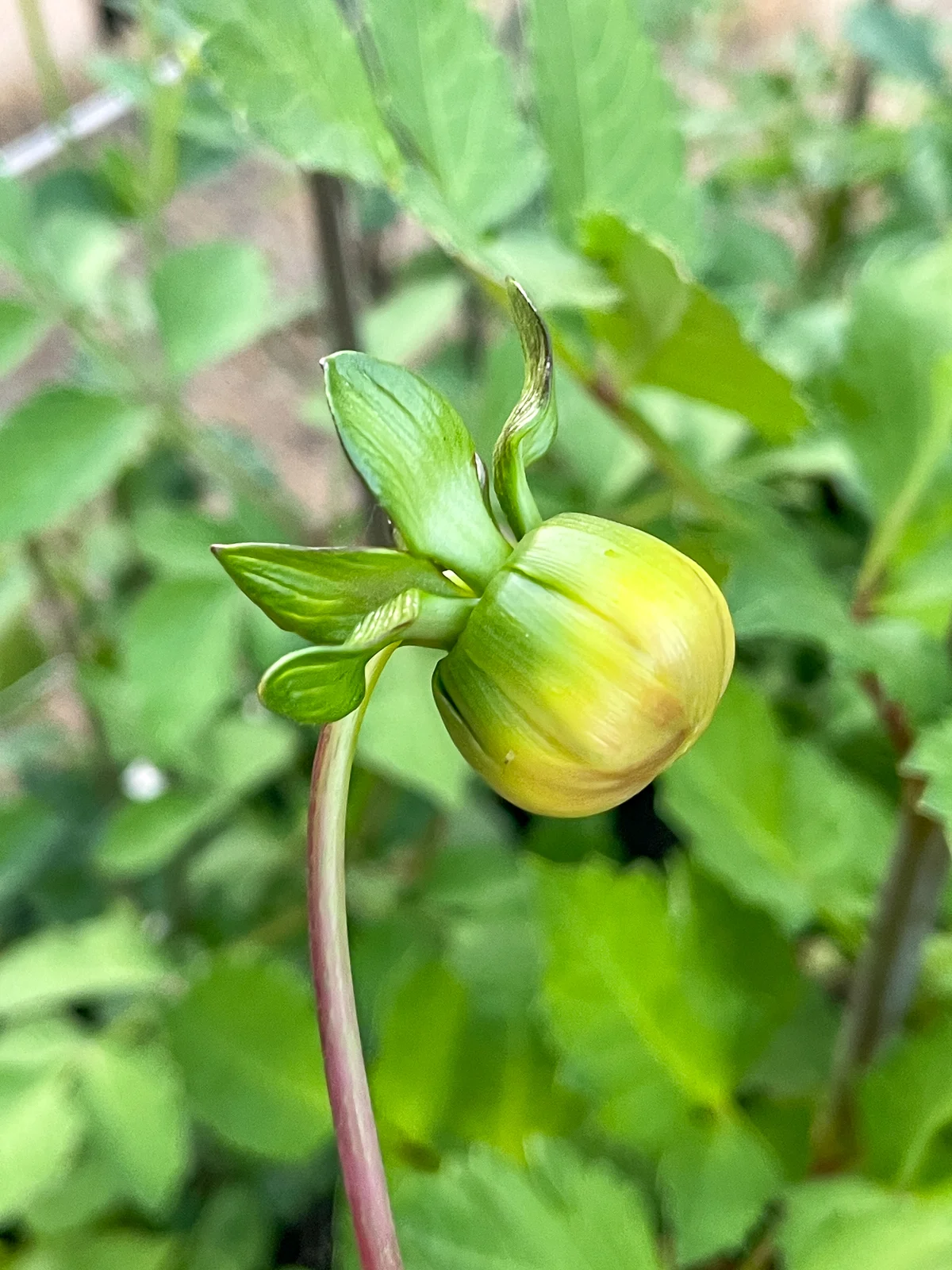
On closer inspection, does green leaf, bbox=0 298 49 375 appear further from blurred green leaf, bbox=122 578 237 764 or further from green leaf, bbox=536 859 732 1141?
green leaf, bbox=536 859 732 1141

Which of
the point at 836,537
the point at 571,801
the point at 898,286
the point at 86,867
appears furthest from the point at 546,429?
the point at 86,867

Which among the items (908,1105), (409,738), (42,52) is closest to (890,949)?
(908,1105)

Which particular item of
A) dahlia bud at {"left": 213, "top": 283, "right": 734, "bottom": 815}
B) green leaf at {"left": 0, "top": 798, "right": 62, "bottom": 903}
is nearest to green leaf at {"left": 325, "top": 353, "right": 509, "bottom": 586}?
dahlia bud at {"left": 213, "top": 283, "right": 734, "bottom": 815}

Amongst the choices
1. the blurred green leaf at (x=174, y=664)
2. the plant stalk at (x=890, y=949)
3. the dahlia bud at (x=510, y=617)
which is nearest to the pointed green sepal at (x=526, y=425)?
the dahlia bud at (x=510, y=617)

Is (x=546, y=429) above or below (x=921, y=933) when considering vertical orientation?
above

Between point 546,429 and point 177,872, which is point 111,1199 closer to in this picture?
point 177,872

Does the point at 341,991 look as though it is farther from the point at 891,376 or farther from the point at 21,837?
the point at 21,837
